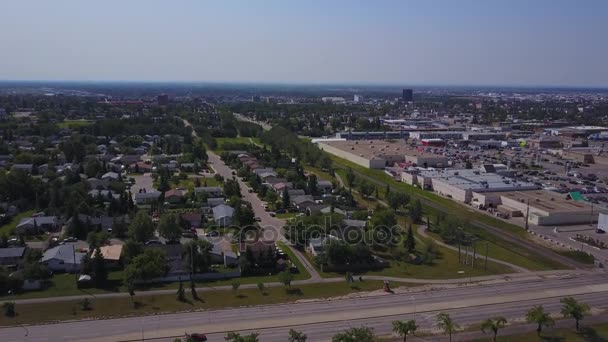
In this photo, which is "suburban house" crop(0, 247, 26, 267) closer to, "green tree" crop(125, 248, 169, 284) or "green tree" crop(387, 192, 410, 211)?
"green tree" crop(125, 248, 169, 284)

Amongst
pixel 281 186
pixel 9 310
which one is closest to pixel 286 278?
pixel 9 310

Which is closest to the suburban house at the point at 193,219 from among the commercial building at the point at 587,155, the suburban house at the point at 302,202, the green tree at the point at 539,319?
the suburban house at the point at 302,202

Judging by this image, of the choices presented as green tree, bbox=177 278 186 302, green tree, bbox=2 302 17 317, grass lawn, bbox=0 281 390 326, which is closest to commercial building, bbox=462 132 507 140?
grass lawn, bbox=0 281 390 326

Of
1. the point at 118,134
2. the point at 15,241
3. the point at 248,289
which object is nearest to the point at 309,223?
the point at 248,289

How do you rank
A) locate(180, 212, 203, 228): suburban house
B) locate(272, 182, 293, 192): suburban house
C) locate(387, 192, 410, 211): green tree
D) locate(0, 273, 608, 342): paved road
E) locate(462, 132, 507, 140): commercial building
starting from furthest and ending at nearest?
locate(462, 132, 507, 140): commercial building, locate(272, 182, 293, 192): suburban house, locate(387, 192, 410, 211): green tree, locate(180, 212, 203, 228): suburban house, locate(0, 273, 608, 342): paved road

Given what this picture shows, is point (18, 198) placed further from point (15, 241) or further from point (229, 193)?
point (229, 193)

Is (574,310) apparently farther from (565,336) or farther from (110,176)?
(110,176)
